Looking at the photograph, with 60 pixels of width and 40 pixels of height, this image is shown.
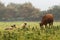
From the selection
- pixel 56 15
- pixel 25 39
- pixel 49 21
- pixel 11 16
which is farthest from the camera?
pixel 11 16

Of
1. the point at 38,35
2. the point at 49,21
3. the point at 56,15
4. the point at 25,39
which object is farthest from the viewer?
the point at 56,15

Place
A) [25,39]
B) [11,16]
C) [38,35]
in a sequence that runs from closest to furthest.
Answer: [25,39]
[38,35]
[11,16]

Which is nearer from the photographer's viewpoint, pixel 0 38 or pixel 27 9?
pixel 0 38

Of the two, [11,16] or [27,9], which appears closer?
[11,16]

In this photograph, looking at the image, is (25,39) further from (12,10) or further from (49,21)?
(12,10)

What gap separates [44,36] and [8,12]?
4967 centimetres

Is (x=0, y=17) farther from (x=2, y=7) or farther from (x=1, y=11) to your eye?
(x=2, y=7)

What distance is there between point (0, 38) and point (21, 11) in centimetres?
5211

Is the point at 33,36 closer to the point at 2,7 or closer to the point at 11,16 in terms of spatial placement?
the point at 11,16

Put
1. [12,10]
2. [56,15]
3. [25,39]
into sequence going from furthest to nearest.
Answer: [12,10] → [56,15] → [25,39]

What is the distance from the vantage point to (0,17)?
53906 mm

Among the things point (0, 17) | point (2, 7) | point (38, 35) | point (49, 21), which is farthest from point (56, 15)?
point (38, 35)

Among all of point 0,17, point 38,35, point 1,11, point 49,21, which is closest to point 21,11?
point 1,11

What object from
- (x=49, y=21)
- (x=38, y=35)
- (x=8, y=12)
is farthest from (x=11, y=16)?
(x=38, y=35)
